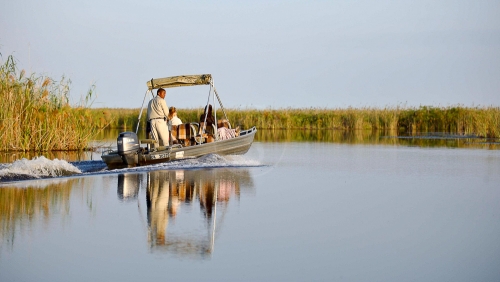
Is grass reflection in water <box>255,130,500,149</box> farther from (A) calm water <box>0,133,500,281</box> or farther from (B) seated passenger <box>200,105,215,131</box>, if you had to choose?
(A) calm water <box>0,133,500,281</box>

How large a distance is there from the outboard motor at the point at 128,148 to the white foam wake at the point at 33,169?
1703 millimetres

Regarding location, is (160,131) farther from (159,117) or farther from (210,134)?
(210,134)

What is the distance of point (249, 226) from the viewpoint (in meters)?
9.30

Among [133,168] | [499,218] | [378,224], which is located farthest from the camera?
[133,168]

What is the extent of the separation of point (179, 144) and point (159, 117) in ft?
2.86

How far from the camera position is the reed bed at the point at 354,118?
48.4 metres

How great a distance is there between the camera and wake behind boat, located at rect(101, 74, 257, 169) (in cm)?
1741

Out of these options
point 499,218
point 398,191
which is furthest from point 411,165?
point 499,218

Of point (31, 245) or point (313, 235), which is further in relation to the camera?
point (313, 235)

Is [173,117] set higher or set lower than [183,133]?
higher

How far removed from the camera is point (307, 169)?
18.0 meters

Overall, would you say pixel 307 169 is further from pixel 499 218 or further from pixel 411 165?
pixel 499 218

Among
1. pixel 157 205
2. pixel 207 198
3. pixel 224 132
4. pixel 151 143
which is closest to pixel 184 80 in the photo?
pixel 224 132

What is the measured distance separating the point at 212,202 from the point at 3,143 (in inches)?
520
